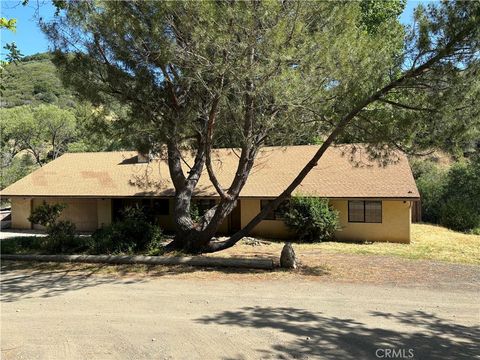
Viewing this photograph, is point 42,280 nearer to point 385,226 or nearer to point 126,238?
point 126,238

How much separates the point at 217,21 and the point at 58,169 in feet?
62.5

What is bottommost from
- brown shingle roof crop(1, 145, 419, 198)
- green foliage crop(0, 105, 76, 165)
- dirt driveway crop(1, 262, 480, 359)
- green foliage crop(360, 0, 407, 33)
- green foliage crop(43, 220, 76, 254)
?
dirt driveway crop(1, 262, 480, 359)

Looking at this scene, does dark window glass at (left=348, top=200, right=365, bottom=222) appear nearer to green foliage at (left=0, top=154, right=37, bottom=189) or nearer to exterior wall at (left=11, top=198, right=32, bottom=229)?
exterior wall at (left=11, top=198, right=32, bottom=229)

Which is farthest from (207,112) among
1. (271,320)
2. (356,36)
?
(271,320)

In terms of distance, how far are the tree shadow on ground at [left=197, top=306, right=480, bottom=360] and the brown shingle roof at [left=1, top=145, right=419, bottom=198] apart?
427 inches

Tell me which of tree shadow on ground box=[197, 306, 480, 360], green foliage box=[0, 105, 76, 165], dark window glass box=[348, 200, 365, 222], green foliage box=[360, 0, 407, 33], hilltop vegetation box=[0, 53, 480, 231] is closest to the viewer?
tree shadow on ground box=[197, 306, 480, 360]

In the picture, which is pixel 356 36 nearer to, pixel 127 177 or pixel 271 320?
pixel 271 320

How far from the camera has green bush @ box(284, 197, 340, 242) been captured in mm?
18781

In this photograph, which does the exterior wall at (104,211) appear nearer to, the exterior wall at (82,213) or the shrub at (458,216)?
the exterior wall at (82,213)

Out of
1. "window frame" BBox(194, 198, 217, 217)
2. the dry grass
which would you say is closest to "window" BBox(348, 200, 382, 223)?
the dry grass

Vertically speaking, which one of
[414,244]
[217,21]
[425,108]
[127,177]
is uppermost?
[217,21]

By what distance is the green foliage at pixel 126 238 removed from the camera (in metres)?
14.6

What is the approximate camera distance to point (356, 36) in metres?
11.5

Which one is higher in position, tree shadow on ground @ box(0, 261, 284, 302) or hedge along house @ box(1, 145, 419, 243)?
hedge along house @ box(1, 145, 419, 243)
